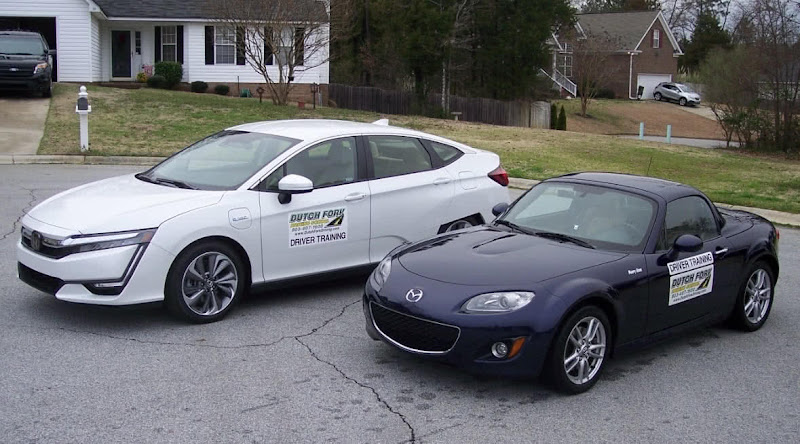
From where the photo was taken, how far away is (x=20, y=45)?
2655cm

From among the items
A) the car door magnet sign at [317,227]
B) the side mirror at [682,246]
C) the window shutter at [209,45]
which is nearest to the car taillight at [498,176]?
the car door magnet sign at [317,227]

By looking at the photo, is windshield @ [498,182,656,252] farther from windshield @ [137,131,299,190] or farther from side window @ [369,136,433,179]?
windshield @ [137,131,299,190]

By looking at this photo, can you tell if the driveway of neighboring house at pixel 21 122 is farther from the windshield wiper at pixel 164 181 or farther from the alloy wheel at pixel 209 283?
the alloy wheel at pixel 209 283

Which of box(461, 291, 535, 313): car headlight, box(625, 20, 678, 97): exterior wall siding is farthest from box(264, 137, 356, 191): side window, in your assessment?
box(625, 20, 678, 97): exterior wall siding

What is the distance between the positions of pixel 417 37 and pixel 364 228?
3113 cm

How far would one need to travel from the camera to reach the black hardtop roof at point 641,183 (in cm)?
669

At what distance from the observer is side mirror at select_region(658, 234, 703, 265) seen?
622cm

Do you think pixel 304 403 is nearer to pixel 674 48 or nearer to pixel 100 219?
pixel 100 219

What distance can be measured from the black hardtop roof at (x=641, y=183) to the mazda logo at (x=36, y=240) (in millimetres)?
4204

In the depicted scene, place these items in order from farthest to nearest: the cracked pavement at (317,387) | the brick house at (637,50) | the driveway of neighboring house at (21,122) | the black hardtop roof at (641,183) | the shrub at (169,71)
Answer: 1. the brick house at (637,50)
2. the shrub at (169,71)
3. the driveway of neighboring house at (21,122)
4. the black hardtop roof at (641,183)
5. the cracked pavement at (317,387)

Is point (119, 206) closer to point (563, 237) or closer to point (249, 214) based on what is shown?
point (249, 214)

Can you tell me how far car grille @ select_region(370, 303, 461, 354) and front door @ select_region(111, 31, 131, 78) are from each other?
116 feet

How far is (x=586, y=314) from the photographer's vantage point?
557 cm

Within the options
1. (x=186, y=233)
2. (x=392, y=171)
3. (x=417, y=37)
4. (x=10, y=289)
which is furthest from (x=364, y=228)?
(x=417, y=37)
